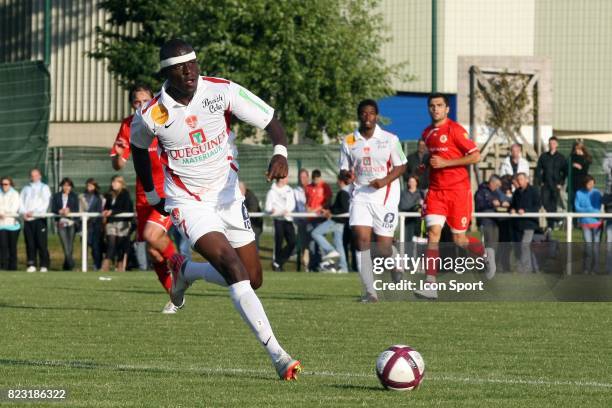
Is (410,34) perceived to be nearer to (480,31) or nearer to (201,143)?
(480,31)

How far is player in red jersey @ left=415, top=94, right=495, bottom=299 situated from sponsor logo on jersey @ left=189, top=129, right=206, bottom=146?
662cm

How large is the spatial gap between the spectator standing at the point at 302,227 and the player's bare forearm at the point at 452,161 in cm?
981

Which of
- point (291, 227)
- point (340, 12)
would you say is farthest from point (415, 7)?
point (291, 227)

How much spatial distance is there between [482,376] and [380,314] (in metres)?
5.25

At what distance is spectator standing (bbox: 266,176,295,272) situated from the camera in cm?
2512

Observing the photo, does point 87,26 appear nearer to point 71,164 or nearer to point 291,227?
point 71,164

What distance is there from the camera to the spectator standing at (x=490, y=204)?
23188 millimetres

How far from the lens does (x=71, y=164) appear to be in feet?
102

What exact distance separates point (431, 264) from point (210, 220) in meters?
7.28

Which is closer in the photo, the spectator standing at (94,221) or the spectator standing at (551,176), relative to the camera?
the spectator standing at (94,221)

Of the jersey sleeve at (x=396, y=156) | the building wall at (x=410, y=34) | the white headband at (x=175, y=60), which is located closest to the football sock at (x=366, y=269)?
the jersey sleeve at (x=396, y=156)

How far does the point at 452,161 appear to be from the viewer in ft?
51.2

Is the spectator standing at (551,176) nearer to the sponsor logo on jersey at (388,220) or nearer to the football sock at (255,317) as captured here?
the sponsor logo on jersey at (388,220)

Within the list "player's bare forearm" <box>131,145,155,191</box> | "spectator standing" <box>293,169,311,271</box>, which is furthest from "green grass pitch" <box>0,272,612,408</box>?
"spectator standing" <box>293,169,311,271</box>
